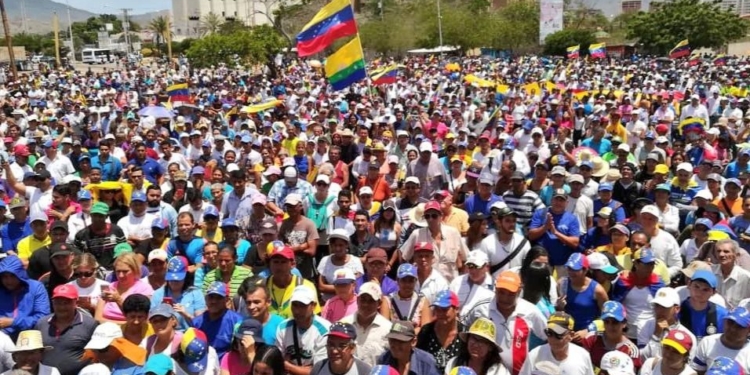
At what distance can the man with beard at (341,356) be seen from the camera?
12.1 ft

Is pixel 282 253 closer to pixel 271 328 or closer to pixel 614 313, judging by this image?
pixel 271 328

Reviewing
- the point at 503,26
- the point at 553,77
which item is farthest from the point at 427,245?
the point at 503,26

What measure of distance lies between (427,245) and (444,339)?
1.07 meters

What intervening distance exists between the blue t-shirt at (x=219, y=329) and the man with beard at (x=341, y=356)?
82 cm

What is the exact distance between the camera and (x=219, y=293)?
14.4ft

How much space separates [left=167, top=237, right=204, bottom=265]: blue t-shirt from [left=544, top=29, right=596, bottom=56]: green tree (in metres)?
48.0

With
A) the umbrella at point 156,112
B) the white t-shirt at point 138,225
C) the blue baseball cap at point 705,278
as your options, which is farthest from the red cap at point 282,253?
the umbrella at point 156,112

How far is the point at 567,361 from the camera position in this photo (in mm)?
3895

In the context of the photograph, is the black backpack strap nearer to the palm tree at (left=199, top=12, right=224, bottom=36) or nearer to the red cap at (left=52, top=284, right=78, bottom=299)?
the red cap at (left=52, top=284, right=78, bottom=299)

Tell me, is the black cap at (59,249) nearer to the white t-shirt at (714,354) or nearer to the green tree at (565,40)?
the white t-shirt at (714,354)

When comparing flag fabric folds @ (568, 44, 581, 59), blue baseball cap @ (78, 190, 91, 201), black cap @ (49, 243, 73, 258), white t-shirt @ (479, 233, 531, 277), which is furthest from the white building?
white t-shirt @ (479, 233, 531, 277)

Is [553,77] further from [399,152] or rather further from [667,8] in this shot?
[667,8]

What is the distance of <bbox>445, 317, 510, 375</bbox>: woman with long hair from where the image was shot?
374cm

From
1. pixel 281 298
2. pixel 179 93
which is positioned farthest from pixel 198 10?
pixel 281 298
